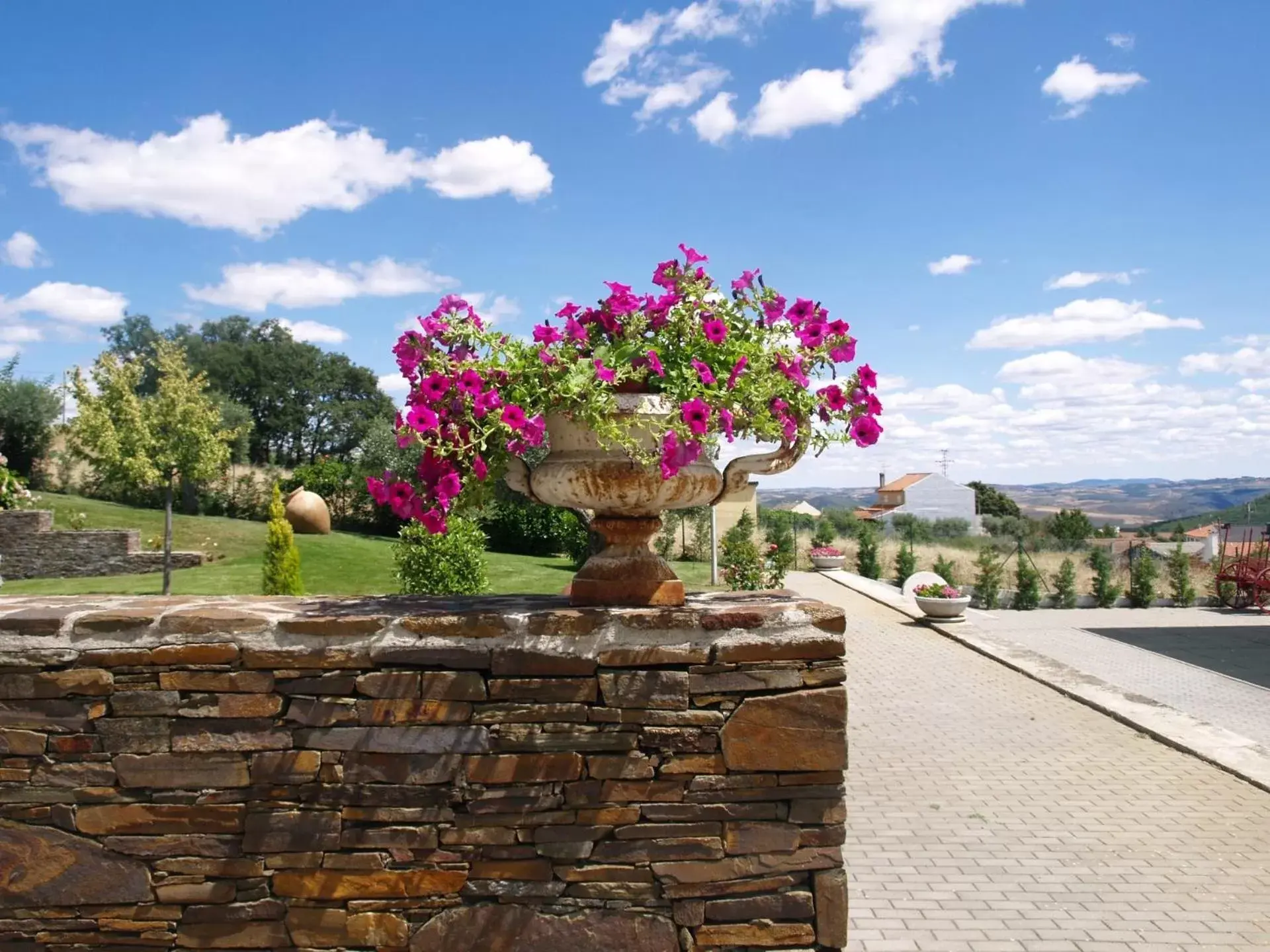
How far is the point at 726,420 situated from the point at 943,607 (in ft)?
37.4

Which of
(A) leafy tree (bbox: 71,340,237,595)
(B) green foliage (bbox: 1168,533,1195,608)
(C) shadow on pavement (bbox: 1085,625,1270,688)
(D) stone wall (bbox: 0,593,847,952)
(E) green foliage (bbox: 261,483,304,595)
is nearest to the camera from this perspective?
(D) stone wall (bbox: 0,593,847,952)

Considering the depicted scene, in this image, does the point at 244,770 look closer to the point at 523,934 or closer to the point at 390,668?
the point at 390,668

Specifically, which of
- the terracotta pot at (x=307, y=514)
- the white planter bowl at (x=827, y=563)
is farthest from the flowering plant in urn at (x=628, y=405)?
the terracotta pot at (x=307, y=514)

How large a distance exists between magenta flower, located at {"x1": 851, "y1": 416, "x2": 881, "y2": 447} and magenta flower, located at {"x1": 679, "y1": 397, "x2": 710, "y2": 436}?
60cm

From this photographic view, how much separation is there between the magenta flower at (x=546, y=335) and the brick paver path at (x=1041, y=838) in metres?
2.52

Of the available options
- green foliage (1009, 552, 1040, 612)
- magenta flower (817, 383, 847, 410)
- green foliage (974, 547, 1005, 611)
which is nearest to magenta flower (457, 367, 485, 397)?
magenta flower (817, 383, 847, 410)

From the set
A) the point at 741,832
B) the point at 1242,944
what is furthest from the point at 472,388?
the point at 1242,944

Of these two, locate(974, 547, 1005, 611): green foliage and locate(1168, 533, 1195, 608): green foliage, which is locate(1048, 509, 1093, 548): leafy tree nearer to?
locate(1168, 533, 1195, 608): green foliage

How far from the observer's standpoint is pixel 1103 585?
17703 millimetres

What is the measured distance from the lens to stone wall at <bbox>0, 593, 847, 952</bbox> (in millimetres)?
2645

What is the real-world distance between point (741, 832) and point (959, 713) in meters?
5.61

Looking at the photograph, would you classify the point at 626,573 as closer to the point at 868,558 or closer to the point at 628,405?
the point at 628,405

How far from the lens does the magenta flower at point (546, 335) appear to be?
2.87 meters

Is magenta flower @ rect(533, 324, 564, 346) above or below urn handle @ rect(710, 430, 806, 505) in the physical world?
above
